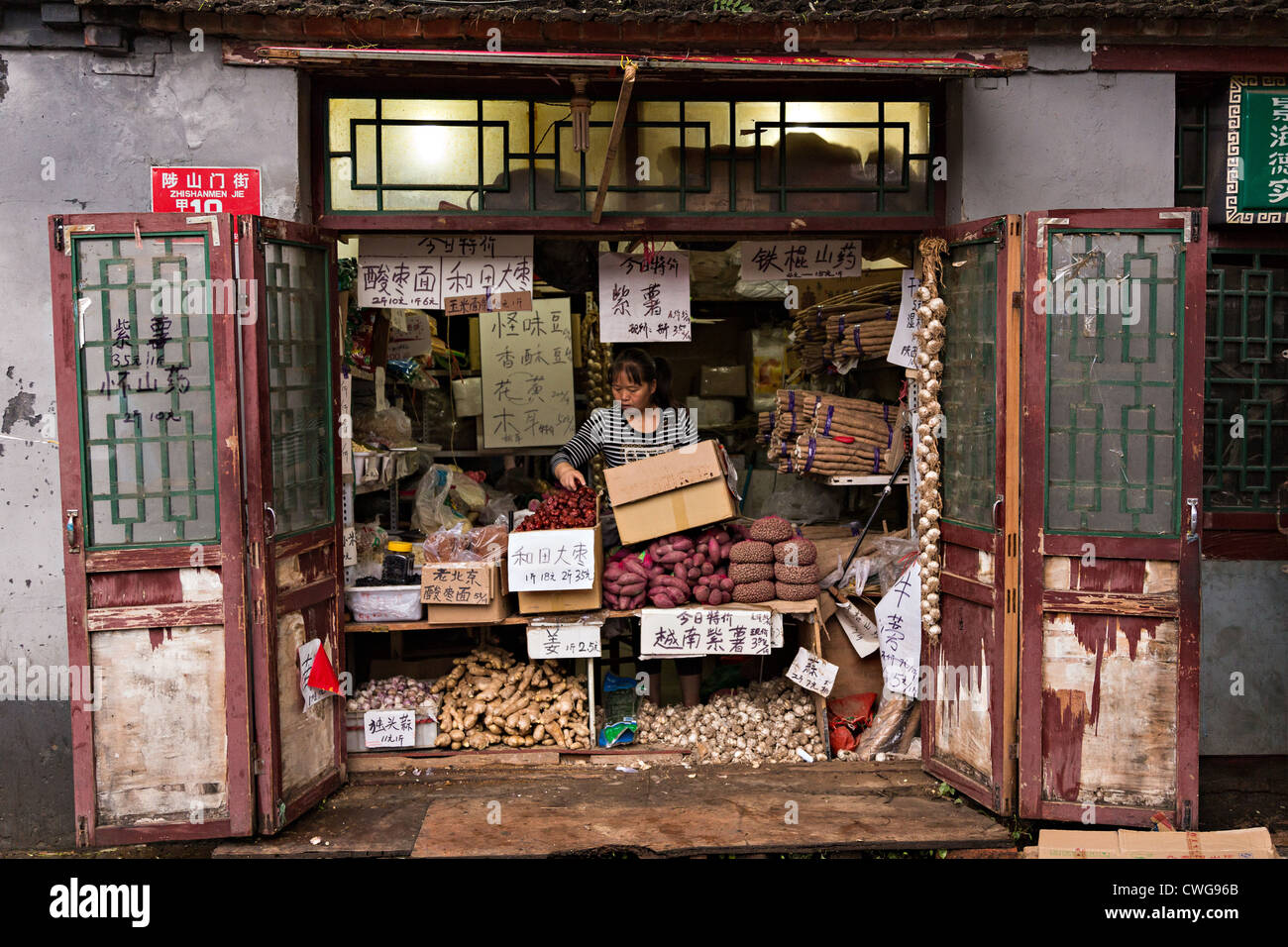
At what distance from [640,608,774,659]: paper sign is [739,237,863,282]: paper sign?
2.15 m

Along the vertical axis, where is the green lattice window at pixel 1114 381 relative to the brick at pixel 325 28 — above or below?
below

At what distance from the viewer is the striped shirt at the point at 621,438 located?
716 cm

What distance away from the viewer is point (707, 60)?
523cm

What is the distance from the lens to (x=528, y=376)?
29.6ft

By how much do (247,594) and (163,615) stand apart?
0.44 m

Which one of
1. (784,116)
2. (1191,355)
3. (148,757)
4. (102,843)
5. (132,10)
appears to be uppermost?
(132,10)

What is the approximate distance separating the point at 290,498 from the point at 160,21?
Result: 2676 millimetres

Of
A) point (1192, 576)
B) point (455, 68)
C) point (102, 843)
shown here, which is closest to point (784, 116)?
point (455, 68)

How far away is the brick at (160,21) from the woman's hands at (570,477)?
11.2 feet

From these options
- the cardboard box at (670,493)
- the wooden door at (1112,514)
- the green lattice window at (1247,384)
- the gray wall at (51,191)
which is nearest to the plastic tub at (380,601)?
the cardboard box at (670,493)

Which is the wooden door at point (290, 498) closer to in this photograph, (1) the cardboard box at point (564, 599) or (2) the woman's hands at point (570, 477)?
(1) the cardboard box at point (564, 599)

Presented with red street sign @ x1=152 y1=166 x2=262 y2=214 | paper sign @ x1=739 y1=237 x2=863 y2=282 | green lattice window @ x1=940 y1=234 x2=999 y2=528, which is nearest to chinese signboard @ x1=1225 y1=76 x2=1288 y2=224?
green lattice window @ x1=940 y1=234 x2=999 y2=528

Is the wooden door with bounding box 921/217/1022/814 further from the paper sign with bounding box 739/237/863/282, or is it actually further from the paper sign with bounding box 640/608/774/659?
the paper sign with bounding box 640/608/774/659
